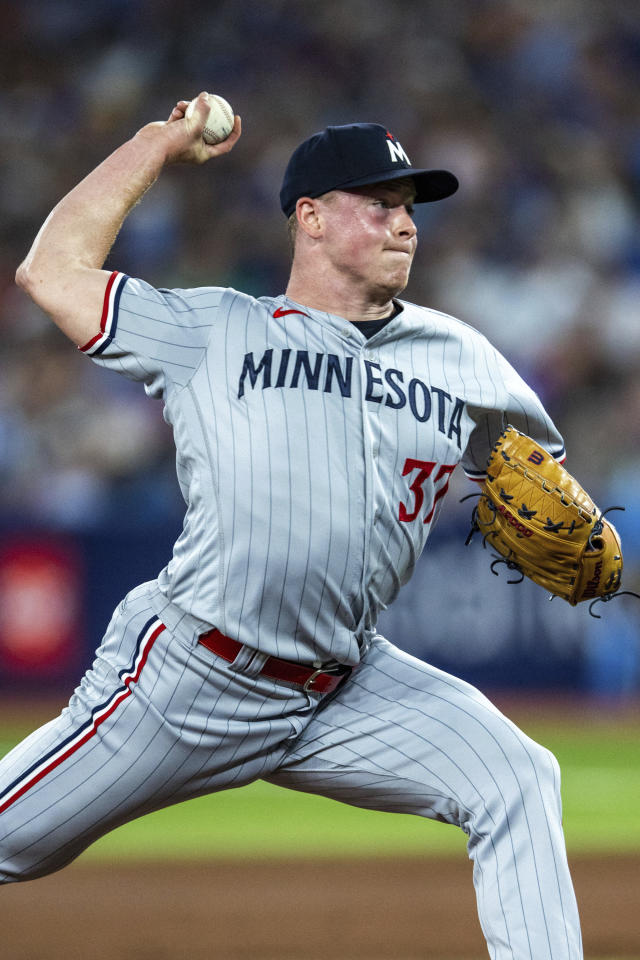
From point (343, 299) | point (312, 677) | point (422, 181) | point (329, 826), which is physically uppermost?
point (422, 181)

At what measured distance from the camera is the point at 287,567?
2.57 metres

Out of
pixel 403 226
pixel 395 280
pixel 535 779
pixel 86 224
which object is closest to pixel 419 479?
pixel 395 280

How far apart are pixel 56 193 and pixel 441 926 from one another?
804 centimetres

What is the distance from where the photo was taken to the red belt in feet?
8.48

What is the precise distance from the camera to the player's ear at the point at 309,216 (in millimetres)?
2803

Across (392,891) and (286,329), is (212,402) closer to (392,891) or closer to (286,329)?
(286,329)

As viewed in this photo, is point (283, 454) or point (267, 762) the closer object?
point (283, 454)

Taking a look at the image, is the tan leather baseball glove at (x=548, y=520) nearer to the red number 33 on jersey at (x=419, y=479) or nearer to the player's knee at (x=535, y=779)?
the red number 33 on jersey at (x=419, y=479)

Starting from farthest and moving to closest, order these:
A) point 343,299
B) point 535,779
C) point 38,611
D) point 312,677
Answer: point 38,611 → point 343,299 → point 312,677 → point 535,779

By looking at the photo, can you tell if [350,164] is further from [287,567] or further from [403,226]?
[287,567]

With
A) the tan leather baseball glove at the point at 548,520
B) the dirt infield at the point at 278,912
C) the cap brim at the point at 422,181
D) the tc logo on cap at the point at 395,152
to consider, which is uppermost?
the tc logo on cap at the point at 395,152

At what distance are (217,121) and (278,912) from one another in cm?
271

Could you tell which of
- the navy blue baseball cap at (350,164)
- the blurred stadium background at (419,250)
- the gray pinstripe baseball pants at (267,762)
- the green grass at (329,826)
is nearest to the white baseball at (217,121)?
the navy blue baseball cap at (350,164)

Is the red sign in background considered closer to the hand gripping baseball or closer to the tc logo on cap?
the hand gripping baseball
